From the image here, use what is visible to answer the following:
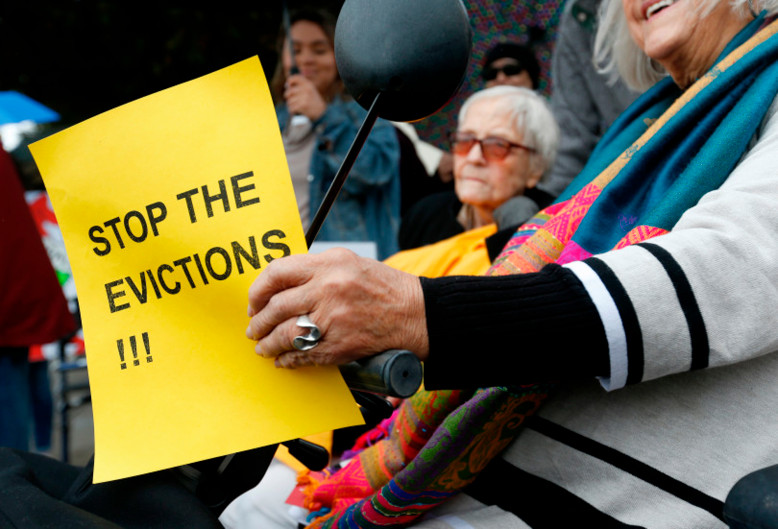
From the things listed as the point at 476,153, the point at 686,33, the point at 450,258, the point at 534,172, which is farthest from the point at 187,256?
the point at 534,172

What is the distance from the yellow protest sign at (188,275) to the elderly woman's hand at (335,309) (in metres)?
0.04

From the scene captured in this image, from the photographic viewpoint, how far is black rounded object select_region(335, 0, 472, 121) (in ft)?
2.85

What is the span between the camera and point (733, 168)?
1054mm

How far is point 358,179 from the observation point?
312cm

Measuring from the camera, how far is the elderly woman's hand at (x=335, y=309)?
Result: 0.82 metres

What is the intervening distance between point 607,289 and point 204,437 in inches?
20.0

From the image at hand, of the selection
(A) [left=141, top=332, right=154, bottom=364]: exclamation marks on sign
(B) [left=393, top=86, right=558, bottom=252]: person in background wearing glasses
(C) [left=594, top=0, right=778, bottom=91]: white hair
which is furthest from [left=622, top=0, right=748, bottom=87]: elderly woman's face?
(B) [left=393, top=86, right=558, bottom=252]: person in background wearing glasses

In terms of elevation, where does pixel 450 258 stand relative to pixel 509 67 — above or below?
below

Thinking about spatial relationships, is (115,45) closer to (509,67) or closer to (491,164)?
(509,67)

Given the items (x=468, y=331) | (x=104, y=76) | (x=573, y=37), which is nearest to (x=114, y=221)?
(x=468, y=331)

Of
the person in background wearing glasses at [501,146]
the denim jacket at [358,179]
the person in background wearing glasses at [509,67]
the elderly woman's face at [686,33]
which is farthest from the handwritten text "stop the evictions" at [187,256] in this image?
the person in background wearing glasses at [509,67]

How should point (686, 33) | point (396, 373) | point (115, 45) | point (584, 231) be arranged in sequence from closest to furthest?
point (396, 373) < point (584, 231) < point (686, 33) < point (115, 45)

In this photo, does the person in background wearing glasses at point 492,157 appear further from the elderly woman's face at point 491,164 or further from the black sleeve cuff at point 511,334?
the black sleeve cuff at point 511,334

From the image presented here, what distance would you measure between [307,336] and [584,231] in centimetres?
55
